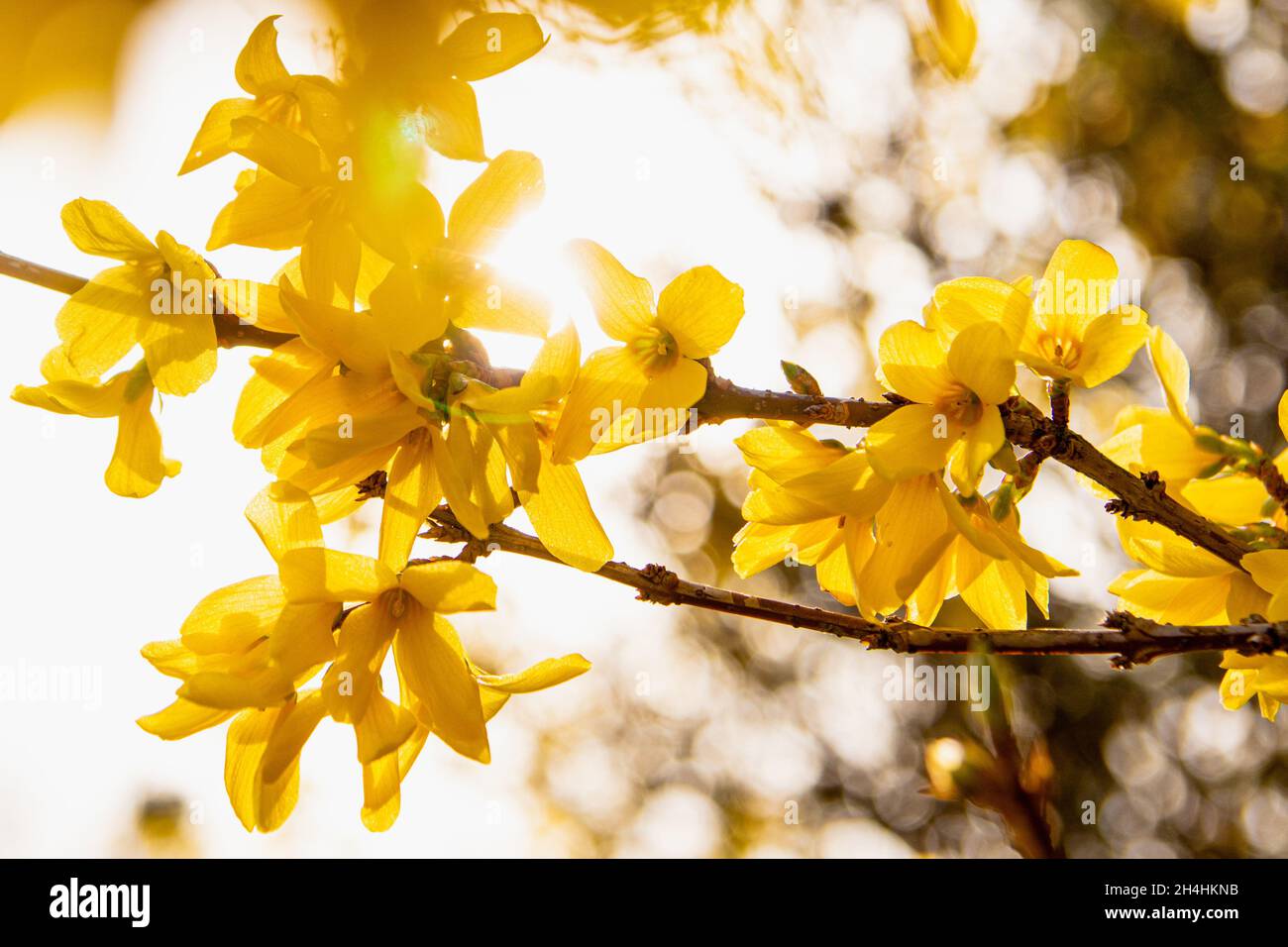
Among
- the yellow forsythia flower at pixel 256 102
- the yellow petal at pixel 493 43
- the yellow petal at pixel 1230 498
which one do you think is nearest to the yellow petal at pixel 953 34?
the yellow petal at pixel 493 43

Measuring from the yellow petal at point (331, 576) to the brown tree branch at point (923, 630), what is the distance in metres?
0.13

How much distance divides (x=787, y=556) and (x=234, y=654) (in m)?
0.66

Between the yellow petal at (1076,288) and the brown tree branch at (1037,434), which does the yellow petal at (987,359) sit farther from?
the yellow petal at (1076,288)

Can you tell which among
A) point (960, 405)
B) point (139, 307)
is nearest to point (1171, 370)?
point (960, 405)

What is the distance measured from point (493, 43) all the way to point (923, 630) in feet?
2.22

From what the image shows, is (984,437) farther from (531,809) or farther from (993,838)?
(531,809)

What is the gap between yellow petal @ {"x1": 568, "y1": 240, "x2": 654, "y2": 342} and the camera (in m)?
1.01

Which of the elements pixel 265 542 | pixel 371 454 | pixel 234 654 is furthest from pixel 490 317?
pixel 234 654

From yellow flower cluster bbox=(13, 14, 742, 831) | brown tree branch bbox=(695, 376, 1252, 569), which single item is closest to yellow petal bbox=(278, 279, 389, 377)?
yellow flower cluster bbox=(13, 14, 742, 831)

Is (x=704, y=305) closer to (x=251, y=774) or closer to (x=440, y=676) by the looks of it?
(x=440, y=676)

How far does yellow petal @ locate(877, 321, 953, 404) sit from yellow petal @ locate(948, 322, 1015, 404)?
0.04 meters

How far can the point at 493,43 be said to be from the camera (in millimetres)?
789

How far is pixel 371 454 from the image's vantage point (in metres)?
0.91

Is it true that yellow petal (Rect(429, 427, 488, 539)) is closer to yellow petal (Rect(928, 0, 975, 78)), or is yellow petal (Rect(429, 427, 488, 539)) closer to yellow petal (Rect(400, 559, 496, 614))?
yellow petal (Rect(400, 559, 496, 614))
